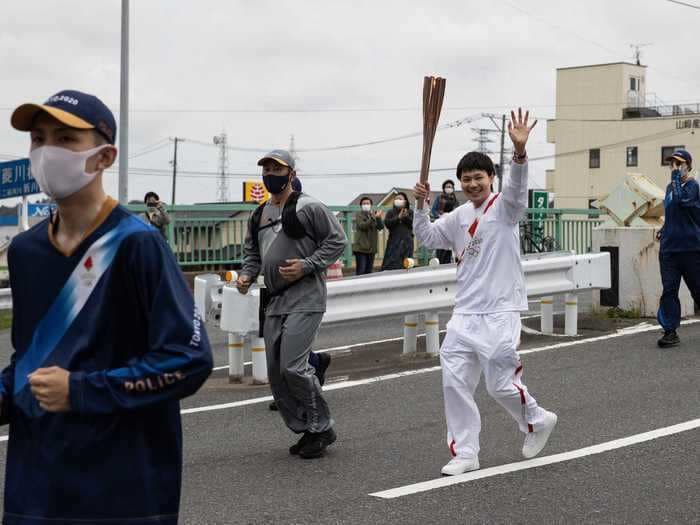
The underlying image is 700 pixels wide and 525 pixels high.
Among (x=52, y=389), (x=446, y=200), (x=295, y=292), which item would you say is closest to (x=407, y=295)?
(x=295, y=292)

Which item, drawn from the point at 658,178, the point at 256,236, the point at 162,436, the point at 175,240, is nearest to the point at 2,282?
the point at 175,240

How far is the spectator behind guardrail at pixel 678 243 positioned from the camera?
11836 mm

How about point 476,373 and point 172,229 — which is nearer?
point 476,373

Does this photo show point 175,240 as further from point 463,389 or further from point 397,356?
point 463,389

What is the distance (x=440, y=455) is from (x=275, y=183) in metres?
2.03

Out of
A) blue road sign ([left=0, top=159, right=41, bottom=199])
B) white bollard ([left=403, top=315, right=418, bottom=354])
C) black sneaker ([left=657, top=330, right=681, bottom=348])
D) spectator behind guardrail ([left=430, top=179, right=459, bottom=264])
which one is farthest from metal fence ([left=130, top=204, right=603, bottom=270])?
black sneaker ([left=657, top=330, right=681, bottom=348])

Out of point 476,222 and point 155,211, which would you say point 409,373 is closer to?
point 476,222

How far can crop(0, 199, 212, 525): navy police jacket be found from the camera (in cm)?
309

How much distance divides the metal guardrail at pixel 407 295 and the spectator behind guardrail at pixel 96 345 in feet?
23.8

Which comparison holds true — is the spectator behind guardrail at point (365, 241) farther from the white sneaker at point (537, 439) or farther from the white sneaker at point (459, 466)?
the white sneaker at point (459, 466)

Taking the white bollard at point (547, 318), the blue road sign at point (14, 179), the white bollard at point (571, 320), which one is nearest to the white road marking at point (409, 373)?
the white bollard at point (571, 320)

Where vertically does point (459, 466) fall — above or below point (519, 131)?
below

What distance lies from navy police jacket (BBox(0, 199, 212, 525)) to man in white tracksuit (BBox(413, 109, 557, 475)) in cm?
416

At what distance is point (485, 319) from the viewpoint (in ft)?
23.8
